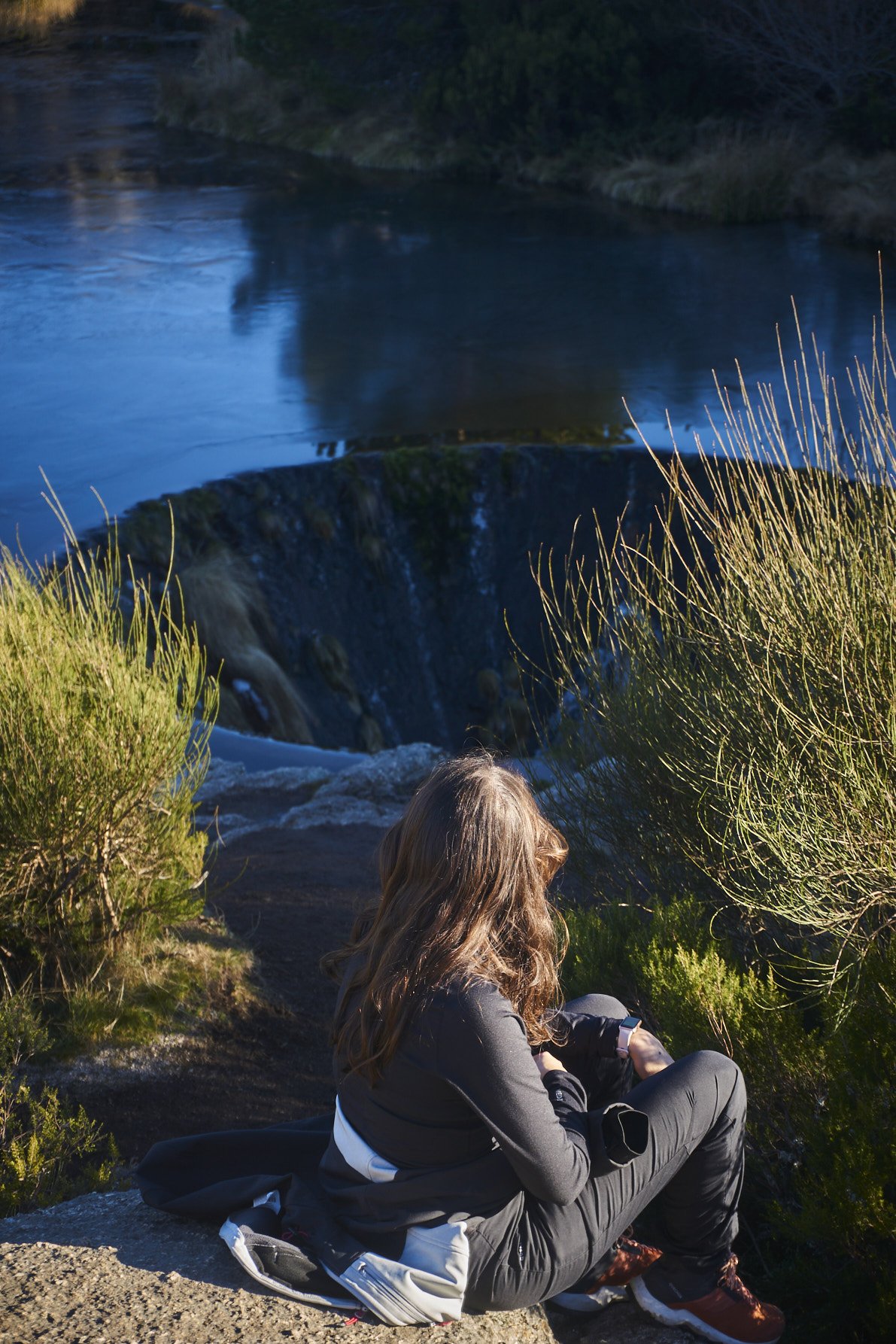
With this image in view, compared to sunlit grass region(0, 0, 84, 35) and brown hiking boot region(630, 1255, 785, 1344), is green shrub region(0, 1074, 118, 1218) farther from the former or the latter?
sunlit grass region(0, 0, 84, 35)

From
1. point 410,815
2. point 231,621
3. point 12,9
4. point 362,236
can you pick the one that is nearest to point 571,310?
point 362,236

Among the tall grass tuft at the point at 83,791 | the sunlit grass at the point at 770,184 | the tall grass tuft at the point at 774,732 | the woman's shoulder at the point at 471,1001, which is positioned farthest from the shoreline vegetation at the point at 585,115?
the woman's shoulder at the point at 471,1001

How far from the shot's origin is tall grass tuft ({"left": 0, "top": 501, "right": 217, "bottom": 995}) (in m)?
3.76

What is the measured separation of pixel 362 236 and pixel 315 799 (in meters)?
15.6

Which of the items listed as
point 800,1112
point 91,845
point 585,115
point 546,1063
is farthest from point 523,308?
point 546,1063

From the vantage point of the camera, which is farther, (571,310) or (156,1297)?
(571,310)

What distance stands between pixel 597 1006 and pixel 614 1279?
505mm

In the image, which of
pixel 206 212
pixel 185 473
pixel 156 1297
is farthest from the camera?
pixel 206 212

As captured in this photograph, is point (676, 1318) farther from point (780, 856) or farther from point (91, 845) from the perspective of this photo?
point (91, 845)

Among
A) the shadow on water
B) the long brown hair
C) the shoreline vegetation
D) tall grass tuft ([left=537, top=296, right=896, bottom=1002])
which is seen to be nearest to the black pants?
the long brown hair

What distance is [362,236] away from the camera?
2039 centimetres

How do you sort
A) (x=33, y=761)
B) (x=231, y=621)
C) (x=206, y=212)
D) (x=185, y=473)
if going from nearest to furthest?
(x=33, y=761) < (x=231, y=621) < (x=185, y=473) < (x=206, y=212)

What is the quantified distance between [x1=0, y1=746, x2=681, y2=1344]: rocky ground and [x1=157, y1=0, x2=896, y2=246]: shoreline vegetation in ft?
47.7

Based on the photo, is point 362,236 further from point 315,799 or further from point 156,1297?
point 156,1297
